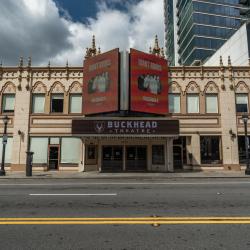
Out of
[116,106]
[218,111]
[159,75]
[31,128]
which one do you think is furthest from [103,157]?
[218,111]

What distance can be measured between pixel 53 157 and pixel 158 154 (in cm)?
961

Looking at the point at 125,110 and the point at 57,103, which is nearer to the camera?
the point at 125,110

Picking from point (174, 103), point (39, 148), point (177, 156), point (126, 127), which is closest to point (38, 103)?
point (39, 148)

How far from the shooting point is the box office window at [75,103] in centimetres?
2608

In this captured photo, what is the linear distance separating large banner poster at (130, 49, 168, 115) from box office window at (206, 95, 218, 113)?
4109 mm

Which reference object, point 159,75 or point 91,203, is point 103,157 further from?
point 91,203

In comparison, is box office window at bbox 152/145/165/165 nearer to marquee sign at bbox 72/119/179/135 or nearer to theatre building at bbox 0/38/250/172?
theatre building at bbox 0/38/250/172

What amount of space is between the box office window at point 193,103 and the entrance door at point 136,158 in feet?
18.4

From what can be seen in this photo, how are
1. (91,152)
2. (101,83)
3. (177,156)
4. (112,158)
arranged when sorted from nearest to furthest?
1. (101,83)
2. (112,158)
3. (91,152)
4. (177,156)

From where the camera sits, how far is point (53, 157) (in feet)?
84.0

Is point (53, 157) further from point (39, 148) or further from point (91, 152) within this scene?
point (91, 152)

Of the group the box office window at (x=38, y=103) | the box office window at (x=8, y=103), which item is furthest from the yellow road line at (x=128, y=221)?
the box office window at (x=8, y=103)

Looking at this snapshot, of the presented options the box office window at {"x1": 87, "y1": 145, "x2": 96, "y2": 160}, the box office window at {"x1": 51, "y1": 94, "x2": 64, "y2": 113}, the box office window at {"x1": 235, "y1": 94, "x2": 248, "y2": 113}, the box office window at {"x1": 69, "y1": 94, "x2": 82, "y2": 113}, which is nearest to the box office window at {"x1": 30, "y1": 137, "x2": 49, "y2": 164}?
the box office window at {"x1": 51, "y1": 94, "x2": 64, "y2": 113}
